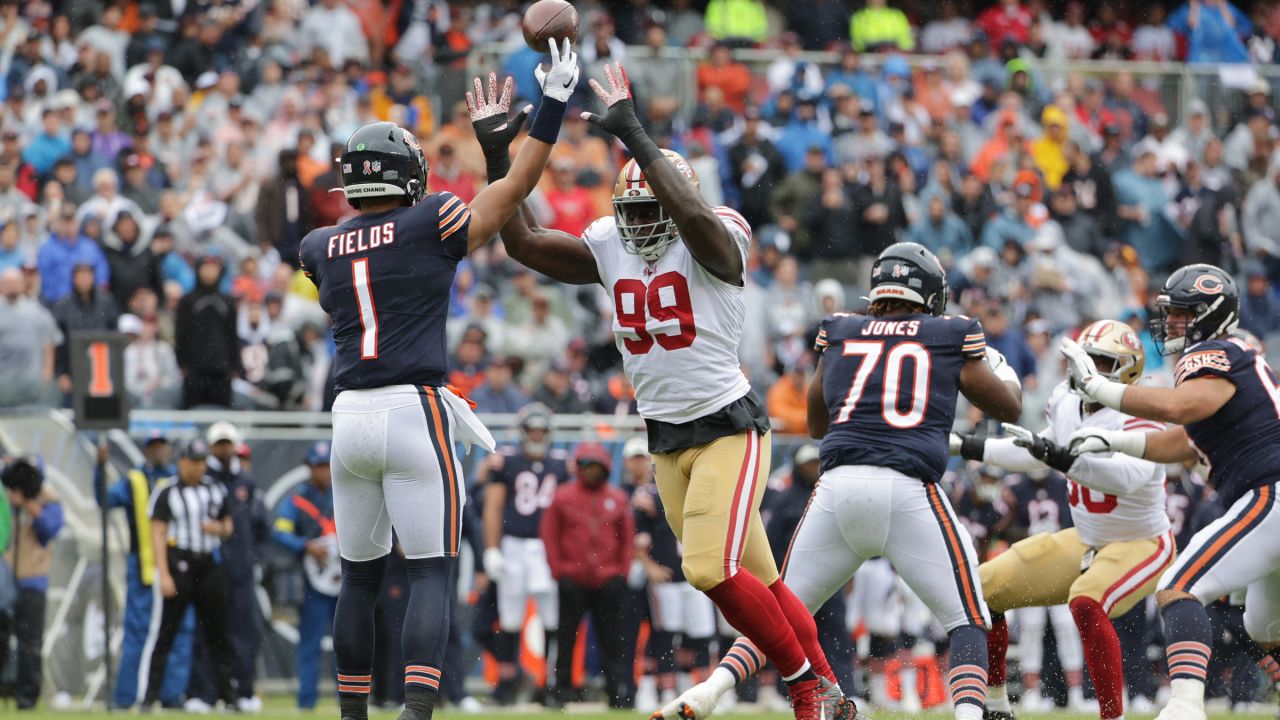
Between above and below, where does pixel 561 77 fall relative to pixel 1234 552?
above

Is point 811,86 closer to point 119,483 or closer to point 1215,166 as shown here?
point 1215,166

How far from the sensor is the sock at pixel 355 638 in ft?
22.4

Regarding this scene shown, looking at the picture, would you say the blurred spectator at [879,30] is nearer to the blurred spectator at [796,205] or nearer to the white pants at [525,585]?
the blurred spectator at [796,205]

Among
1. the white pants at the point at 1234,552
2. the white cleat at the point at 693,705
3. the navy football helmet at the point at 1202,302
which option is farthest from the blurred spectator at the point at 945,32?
the white cleat at the point at 693,705

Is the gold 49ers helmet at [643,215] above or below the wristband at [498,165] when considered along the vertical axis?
below

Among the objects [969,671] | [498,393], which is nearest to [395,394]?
[969,671]

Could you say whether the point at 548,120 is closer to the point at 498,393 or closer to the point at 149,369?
the point at 498,393

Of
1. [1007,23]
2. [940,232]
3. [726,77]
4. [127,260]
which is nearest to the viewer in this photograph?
[127,260]

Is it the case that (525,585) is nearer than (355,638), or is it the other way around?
(355,638)

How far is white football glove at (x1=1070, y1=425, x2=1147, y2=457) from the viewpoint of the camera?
8.02 metres

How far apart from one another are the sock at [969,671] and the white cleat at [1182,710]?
0.77 m

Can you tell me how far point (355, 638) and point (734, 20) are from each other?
562 inches

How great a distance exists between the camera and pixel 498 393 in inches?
564

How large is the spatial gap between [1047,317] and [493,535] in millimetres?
6389
